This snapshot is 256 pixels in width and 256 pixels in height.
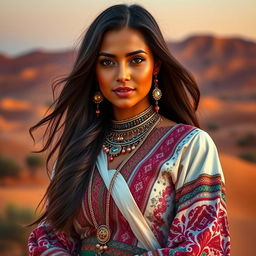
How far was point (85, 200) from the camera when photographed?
343 cm

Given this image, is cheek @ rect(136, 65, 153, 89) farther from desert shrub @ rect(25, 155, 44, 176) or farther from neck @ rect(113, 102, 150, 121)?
desert shrub @ rect(25, 155, 44, 176)

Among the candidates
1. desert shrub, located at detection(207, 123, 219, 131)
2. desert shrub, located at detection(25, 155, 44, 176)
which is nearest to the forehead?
desert shrub, located at detection(25, 155, 44, 176)

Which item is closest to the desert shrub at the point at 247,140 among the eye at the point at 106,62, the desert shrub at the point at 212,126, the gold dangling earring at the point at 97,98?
the desert shrub at the point at 212,126

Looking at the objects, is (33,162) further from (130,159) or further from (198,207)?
(198,207)

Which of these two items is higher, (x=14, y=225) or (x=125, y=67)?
(x=14, y=225)

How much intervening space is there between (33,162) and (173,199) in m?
13.8

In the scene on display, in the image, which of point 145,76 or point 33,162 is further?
point 33,162

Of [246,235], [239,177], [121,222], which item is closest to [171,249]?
[121,222]

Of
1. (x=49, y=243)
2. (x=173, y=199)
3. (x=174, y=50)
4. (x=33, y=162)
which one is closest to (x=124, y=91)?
(x=173, y=199)

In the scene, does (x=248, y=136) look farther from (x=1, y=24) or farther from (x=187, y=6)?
(x=1, y=24)

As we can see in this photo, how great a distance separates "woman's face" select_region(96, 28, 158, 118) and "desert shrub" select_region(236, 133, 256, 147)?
47.0 feet

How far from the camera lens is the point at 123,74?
132 inches

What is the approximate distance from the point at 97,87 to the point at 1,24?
591 inches

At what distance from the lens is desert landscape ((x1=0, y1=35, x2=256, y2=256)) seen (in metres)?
14.9
